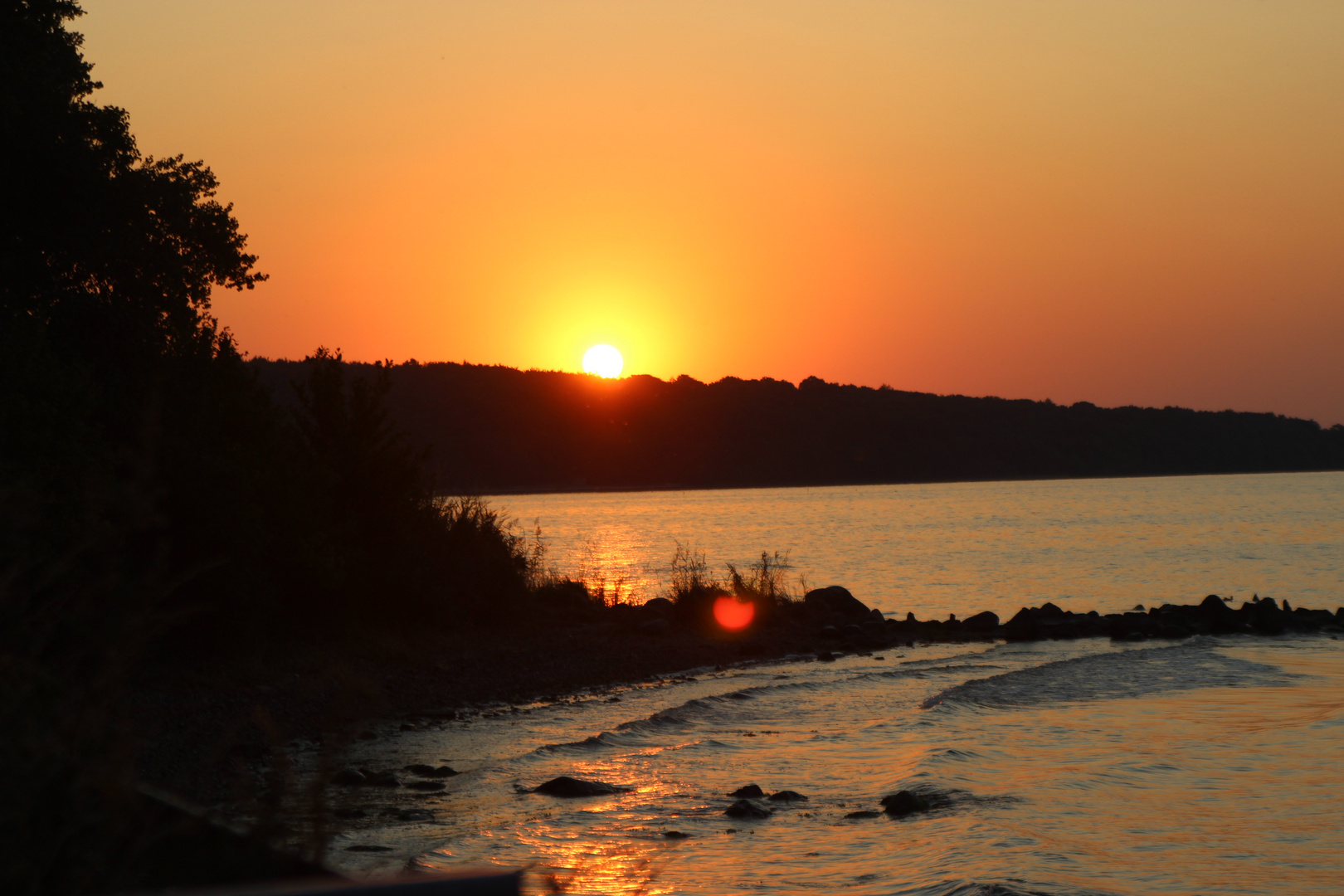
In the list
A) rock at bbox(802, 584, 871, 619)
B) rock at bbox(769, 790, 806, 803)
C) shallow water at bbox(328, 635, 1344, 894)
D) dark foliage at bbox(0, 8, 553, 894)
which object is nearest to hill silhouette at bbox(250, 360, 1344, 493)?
rock at bbox(802, 584, 871, 619)

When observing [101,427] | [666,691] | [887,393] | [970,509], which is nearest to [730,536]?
[970,509]

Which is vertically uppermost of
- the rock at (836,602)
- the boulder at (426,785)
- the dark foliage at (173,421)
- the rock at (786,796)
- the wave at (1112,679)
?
the dark foliage at (173,421)

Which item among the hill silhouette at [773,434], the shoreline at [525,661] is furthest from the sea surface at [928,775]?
the hill silhouette at [773,434]

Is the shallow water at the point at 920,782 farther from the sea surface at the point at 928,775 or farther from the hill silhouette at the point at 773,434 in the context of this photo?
the hill silhouette at the point at 773,434

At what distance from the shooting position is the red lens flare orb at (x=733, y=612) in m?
27.7

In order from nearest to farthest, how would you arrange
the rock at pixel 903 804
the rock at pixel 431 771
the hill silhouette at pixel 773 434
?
1. the rock at pixel 903 804
2. the rock at pixel 431 771
3. the hill silhouette at pixel 773 434

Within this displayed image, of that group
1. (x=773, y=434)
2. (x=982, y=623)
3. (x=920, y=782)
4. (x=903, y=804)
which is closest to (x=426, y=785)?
(x=903, y=804)

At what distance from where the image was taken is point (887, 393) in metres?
140

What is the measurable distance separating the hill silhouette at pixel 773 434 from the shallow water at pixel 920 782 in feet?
284

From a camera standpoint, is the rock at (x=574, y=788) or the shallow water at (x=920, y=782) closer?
the shallow water at (x=920, y=782)

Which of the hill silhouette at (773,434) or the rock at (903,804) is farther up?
the hill silhouette at (773,434)

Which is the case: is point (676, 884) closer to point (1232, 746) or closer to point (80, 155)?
point (1232, 746)

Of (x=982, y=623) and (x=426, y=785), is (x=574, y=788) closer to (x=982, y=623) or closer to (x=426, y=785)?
(x=426, y=785)

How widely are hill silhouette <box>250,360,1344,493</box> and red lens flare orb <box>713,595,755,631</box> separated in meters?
76.5
